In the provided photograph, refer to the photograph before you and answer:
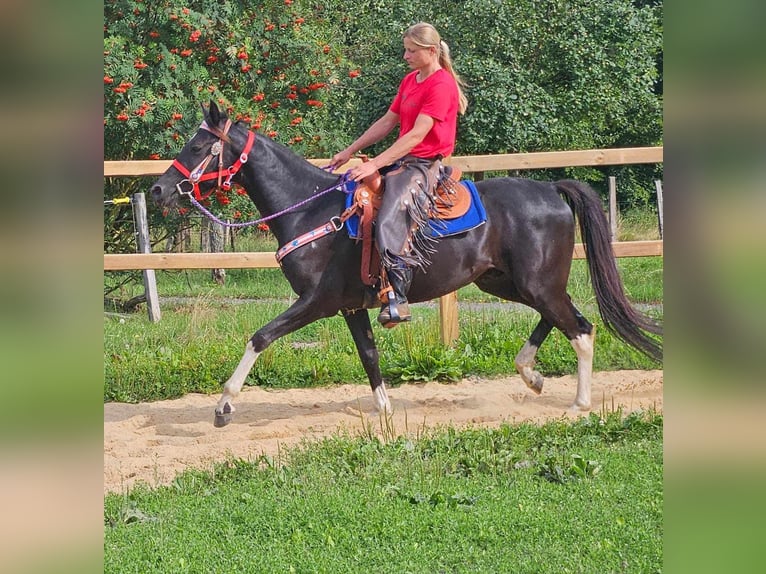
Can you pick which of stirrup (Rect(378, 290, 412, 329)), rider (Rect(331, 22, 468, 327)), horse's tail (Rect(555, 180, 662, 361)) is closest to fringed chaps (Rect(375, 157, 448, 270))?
rider (Rect(331, 22, 468, 327))

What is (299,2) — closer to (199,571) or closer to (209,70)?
(209,70)

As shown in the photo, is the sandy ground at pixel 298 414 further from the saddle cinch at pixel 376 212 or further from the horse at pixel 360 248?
the saddle cinch at pixel 376 212

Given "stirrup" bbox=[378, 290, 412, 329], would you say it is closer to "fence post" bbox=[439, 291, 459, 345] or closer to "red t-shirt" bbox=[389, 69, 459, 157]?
"red t-shirt" bbox=[389, 69, 459, 157]

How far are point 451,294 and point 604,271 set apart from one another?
6.17ft

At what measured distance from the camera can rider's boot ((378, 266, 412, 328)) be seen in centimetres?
626

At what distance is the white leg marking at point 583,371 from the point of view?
22.8 feet

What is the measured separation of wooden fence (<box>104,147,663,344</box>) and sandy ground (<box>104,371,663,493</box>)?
3.68 ft

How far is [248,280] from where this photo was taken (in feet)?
52.0

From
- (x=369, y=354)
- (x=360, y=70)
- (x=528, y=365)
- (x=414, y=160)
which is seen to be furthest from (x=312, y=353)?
(x=360, y=70)

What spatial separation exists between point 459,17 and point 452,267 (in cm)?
1340

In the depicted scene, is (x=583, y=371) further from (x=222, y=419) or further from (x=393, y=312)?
(x=222, y=419)

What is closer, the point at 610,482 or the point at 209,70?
the point at 610,482

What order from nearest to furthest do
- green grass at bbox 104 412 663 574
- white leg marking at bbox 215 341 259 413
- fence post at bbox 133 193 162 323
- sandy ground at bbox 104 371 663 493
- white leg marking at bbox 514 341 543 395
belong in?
green grass at bbox 104 412 663 574
sandy ground at bbox 104 371 663 493
white leg marking at bbox 215 341 259 413
white leg marking at bbox 514 341 543 395
fence post at bbox 133 193 162 323

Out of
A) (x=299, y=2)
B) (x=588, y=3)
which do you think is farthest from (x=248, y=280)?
(x=588, y=3)
